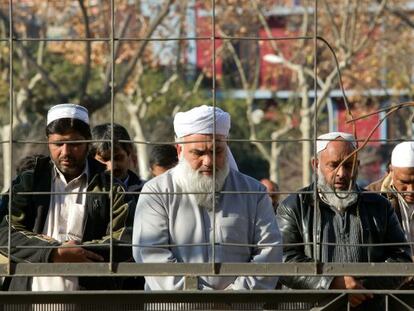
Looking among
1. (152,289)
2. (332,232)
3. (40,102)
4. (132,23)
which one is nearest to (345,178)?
(332,232)

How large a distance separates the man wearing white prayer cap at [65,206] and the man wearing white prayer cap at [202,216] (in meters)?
0.28

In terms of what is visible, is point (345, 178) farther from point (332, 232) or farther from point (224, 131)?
point (224, 131)

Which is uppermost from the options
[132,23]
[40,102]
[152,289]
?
[132,23]

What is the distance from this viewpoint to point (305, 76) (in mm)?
35562

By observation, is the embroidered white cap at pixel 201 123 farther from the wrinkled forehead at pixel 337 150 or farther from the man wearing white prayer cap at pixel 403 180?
the man wearing white prayer cap at pixel 403 180

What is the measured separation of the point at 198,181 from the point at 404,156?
2.22 m

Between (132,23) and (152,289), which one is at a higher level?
(132,23)

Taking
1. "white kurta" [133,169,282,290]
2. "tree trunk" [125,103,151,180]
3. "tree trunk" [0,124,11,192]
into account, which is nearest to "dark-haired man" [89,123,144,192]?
"tree trunk" [0,124,11,192]

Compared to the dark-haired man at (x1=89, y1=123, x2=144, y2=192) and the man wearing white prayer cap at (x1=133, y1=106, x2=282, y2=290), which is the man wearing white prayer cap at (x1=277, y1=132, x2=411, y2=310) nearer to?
the man wearing white prayer cap at (x1=133, y1=106, x2=282, y2=290)

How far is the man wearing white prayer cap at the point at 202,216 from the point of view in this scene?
6.55 meters

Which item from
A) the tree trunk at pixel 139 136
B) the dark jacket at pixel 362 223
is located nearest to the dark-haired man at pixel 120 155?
the dark jacket at pixel 362 223

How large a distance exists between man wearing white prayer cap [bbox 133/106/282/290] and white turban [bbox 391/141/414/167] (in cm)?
195

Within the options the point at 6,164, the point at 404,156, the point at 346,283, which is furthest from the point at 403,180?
the point at 6,164

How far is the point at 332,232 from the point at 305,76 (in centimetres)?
2839
